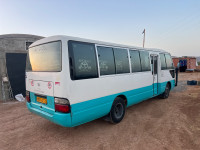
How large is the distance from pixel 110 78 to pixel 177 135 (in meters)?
2.31

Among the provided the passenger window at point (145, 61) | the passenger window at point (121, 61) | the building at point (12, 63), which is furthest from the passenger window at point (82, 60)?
the building at point (12, 63)

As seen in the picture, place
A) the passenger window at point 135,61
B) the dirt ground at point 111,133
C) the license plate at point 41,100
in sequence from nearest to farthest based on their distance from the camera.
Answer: the dirt ground at point 111,133
the license plate at point 41,100
the passenger window at point 135,61

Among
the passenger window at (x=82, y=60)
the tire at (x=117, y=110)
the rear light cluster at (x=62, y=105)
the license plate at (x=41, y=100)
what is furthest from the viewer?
the tire at (x=117, y=110)

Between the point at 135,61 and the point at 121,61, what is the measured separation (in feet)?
2.89

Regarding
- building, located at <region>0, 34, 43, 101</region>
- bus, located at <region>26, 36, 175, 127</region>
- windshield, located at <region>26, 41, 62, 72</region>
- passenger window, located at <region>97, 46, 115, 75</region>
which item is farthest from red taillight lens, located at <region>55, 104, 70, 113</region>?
building, located at <region>0, 34, 43, 101</region>

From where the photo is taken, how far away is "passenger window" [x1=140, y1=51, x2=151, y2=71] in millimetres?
5316

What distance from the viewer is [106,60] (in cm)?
380

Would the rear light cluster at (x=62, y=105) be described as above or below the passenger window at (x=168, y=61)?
below

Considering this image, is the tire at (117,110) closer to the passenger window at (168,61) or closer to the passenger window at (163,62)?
the passenger window at (163,62)

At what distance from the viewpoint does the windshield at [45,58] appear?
2973 millimetres

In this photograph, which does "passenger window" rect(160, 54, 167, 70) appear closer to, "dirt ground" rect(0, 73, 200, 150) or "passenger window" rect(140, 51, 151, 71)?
"passenger window" rect(140, 51, 151, 71)

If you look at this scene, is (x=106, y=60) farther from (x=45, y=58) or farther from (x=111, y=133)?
(x=111, y=133)

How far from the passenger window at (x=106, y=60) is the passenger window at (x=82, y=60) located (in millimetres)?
226

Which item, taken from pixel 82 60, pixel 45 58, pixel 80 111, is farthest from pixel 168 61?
pixel 45 58
